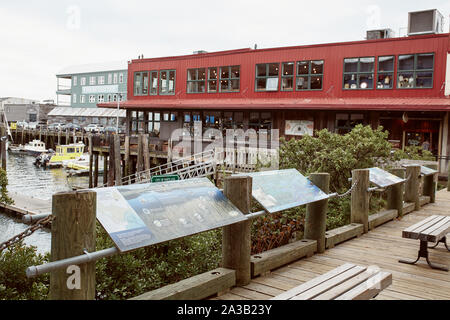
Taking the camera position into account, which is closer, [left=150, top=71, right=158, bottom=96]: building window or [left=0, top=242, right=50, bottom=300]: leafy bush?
[left=0, top=242, right=50, bottom=300]: leafy bush

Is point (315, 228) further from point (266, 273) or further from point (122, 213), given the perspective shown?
point (122, 213)

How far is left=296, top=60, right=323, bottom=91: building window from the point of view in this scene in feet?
78.4

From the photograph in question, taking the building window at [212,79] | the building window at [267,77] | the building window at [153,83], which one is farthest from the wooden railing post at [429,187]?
the building window at [153,83]

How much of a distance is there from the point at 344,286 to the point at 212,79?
25418 millimetres

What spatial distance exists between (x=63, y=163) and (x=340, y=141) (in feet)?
114

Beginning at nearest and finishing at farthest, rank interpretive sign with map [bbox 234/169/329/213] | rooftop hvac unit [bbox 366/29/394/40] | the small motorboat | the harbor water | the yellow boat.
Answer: interpretive sign with map [bbox 234/169/329/213] → the harbor water → rooftop hvac unit [bbox 366/29/394/40] → the yellow boat → the small motorboat

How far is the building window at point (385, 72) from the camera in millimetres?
21734

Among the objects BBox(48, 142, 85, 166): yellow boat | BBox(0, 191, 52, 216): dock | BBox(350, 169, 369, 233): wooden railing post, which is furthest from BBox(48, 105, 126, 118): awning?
BBox(350, 169, 369, 233): wooden railing post

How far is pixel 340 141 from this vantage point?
36.3 feet

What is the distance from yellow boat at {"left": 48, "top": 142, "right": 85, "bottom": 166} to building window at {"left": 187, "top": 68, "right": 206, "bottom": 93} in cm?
1914

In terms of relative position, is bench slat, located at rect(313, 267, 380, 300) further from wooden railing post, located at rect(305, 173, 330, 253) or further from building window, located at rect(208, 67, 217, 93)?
building window, located at rect(208, 67, 217, 93)

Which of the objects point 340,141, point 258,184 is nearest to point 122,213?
point 258,184

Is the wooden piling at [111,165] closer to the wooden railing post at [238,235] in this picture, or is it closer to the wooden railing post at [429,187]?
the wooden railing post at [429,187]
